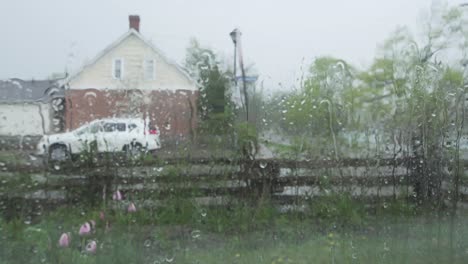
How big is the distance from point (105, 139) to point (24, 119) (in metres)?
0.96

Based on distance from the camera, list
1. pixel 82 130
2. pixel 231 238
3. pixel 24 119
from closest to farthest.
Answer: pixel 231 238 < pixel 24 119 < pixel 82 130

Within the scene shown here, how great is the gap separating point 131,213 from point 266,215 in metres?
1.63

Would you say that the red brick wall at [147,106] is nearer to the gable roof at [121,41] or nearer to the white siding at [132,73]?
the white siding at [132,73]

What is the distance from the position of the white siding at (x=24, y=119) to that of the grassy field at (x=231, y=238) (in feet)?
3.28

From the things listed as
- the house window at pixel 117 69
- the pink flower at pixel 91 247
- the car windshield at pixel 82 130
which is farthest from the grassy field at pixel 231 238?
the house window at pixel 117 69

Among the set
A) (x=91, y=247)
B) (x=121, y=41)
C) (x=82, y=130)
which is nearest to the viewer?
(x=91, y=247)

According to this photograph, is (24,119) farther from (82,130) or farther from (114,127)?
(114,127)

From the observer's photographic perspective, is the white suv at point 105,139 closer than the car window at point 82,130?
Yes

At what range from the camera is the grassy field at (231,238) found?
3.88 metres

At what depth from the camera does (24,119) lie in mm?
5516

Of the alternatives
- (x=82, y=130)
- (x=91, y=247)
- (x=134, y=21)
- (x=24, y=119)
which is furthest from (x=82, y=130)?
(x=91, y=247)

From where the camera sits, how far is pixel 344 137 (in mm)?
6699

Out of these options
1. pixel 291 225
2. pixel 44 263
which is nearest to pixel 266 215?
pixel 291 225

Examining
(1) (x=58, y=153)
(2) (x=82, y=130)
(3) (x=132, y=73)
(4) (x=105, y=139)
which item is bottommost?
(1) (x=58, y=153)
